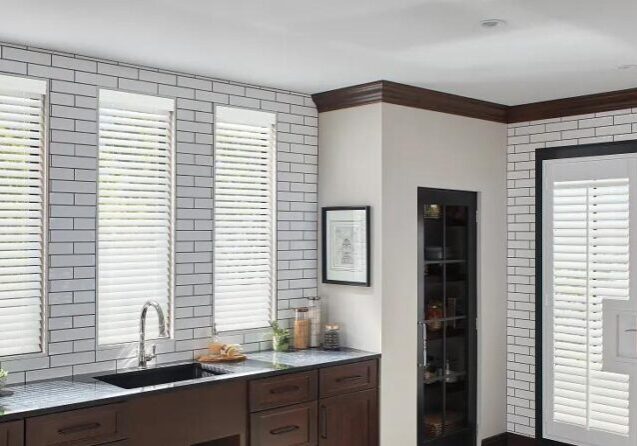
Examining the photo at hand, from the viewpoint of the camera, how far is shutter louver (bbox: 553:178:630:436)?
502 cm

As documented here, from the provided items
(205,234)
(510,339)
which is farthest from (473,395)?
(205,234)

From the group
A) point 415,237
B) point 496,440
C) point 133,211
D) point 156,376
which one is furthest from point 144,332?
point 496,440

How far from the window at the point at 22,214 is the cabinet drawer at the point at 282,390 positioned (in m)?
1.19

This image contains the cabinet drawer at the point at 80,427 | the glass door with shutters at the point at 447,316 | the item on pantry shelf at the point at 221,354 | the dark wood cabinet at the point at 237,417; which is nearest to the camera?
the cabinet drawer at the point at 80,427

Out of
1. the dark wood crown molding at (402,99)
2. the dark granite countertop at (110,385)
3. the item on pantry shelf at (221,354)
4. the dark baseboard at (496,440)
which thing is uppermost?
the dark wood crown molding at (402,99)

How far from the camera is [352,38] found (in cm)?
374

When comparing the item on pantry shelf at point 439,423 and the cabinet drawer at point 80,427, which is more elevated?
the cabinet drawer at point 80,427

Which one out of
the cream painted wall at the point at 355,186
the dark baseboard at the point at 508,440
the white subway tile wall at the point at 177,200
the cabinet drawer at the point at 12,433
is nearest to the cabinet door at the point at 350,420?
the cream painted wall at the point at 355,186

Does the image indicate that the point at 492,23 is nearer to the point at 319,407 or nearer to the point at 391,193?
the point at 391,193


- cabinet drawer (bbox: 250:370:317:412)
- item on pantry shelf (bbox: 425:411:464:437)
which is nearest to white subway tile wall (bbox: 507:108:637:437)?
item on pantry shelf (bbox: 425:411:464:437)

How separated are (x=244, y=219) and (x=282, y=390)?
120 cm

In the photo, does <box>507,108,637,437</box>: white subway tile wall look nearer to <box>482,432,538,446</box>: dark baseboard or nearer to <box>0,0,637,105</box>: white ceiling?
<box>482,432,538,446</box>: dark baseboard

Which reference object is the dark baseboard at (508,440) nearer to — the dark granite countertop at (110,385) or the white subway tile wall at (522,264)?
the white subway tile wall at (522,264)

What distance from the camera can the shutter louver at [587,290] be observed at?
5023 millimetres
